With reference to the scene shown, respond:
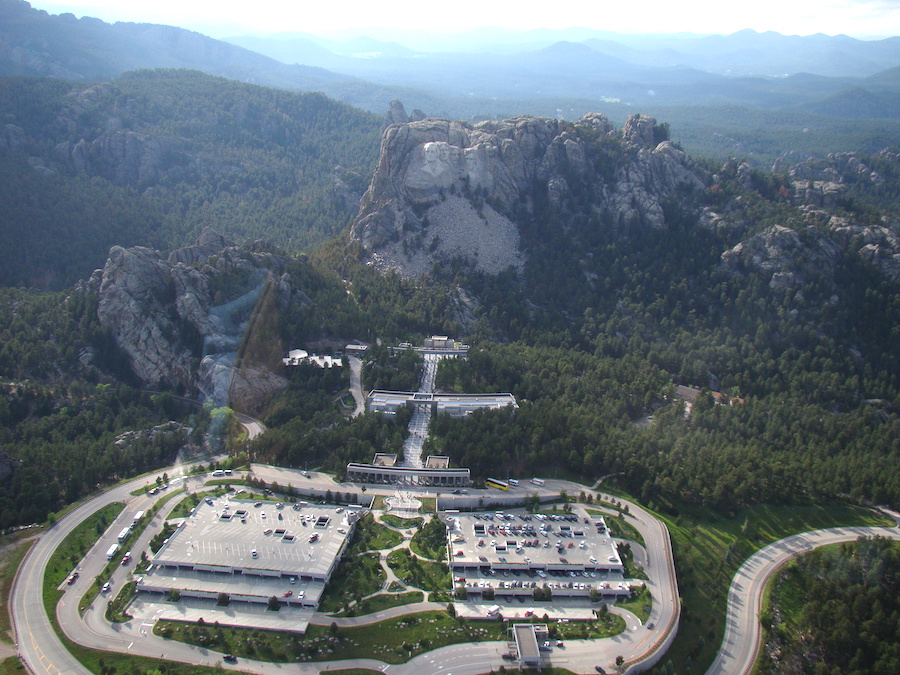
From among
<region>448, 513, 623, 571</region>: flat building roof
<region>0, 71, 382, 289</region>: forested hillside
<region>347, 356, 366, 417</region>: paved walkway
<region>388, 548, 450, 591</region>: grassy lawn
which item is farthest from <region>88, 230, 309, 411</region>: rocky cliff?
<region>0, 71, 382, 289</region>: forested hillside

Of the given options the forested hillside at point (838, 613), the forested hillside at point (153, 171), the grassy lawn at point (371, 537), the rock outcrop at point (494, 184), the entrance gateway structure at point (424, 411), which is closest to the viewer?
the forested hillside at point (838, 613)

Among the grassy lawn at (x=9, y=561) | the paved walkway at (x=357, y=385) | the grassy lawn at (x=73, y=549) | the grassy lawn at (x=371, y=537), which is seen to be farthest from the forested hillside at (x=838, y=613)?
the grassy lawn at (x=9, y=561)

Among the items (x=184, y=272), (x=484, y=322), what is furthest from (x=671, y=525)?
(x=184, y=272)

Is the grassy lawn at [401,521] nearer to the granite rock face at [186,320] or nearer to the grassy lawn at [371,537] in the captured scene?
the grassy lawn at [371,537]

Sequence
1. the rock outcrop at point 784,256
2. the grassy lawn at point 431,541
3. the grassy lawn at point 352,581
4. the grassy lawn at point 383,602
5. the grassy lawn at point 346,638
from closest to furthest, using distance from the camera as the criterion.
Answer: the grassy lawn at point 346,638 < the grassy lawn at point 383,602 < the grassy lawn at point 352,581 < the grassy lawn at point 431,541 < the rock outcrop at point 784,256

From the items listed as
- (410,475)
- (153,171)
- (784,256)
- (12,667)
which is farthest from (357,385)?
(153,171)

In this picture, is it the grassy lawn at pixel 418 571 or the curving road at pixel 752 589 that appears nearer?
the curving road at pixel 752 589
